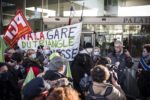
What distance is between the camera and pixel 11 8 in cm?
2208

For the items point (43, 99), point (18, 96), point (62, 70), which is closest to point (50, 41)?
point (18, 96)

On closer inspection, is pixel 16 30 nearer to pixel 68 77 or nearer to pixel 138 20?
pixel 68 77

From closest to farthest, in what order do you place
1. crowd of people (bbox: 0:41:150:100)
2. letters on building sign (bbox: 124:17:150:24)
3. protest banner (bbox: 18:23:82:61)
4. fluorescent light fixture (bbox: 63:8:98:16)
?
crowd of people (bbox: 0:41:150:100) < protest banner (bbox: 18:23:82:61) < letters on building sign (bbox: 124:17:150:24) < fluorescent light fixture (bbox: 63:8:98:16)

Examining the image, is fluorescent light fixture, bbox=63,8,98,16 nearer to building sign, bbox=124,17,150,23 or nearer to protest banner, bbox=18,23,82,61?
building sign, bbox=124,17,150,23

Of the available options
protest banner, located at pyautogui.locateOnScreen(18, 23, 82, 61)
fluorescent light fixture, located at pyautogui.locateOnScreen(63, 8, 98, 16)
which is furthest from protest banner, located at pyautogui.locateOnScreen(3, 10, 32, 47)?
fluorescent light fixture, located at pyautogui.locateOnScreen(63, 8, 98, 16)

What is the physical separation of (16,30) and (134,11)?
45.0 ft

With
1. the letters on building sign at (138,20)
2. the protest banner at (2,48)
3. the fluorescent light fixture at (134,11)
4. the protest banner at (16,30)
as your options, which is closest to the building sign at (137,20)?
the letters on building sign at (138,20)

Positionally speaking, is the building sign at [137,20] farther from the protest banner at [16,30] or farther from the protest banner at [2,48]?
the protest banner at [2,48]

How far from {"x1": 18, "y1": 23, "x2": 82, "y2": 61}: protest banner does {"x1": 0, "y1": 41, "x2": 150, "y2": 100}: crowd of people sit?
0.25 metres

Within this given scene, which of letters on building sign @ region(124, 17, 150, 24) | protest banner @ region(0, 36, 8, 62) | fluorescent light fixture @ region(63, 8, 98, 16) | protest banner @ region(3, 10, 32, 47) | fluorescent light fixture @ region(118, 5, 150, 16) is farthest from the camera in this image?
fluorescent light fixture @ region(63, 8, 98, 16)

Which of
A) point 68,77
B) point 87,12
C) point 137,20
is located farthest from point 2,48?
point 87,12

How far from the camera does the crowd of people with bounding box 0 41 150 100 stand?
344 cm

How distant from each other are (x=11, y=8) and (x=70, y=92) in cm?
1958

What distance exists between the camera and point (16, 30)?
8.62 meters
